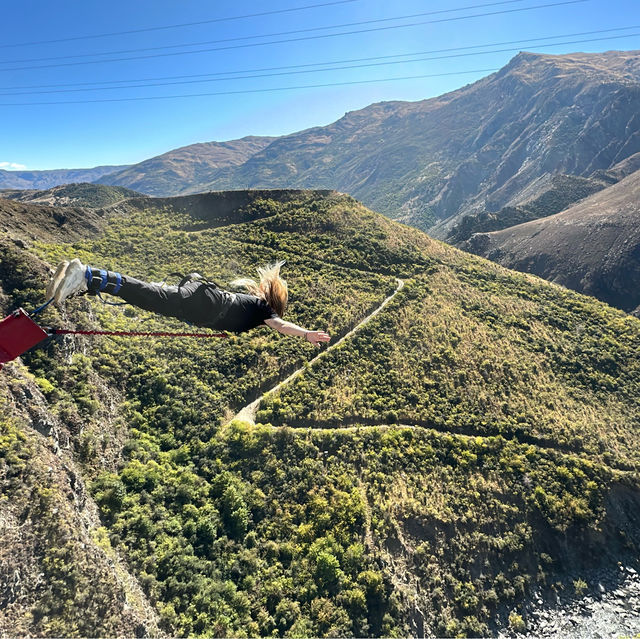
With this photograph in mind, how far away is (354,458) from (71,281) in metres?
30.5

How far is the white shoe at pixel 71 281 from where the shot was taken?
20.0ft

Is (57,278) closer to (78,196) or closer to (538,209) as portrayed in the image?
(538,209)

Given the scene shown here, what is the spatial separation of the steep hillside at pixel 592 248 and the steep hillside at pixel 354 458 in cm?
5274

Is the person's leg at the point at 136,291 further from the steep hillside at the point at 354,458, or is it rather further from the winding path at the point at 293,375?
the winding path at the point at 293,375

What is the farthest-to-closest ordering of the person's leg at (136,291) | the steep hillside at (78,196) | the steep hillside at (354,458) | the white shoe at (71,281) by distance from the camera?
the steep hillside at (78,196), the steep hillside at (354,458), the person's leg at (136,291), the white shoe at (71,281)

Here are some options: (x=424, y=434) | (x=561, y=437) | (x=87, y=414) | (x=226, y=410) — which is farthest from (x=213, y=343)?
(x=561, y=437)

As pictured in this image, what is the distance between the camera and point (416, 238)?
69.0 meters

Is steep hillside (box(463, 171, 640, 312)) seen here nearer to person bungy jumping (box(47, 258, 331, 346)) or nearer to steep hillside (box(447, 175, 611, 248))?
steep hillside (box(447, 175, 611, 248))

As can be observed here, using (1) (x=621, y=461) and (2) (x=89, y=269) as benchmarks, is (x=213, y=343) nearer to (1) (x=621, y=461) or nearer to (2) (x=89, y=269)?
(2) (x=89, y=269)

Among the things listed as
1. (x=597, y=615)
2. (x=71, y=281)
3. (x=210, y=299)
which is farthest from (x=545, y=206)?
(x=71, y=281)

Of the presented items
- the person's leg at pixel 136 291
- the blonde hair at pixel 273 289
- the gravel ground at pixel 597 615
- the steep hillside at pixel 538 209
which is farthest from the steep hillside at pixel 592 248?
the person's leg at pixel 136 291

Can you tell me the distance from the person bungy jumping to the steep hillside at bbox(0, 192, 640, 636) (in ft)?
52.0

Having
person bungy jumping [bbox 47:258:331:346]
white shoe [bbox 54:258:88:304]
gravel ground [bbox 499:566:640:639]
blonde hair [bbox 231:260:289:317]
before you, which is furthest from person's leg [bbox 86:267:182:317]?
gravel ground [bbox 499:566:640:639]

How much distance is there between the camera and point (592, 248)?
324 ft
